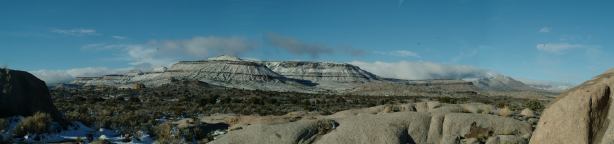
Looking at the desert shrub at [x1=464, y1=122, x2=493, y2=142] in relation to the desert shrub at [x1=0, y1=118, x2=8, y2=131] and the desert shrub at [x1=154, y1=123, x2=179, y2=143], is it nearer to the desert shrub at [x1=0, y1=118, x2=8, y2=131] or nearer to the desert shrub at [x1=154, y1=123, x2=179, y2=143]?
the desert shrub at [x1=154, y1=123, x2=179, y2=143]

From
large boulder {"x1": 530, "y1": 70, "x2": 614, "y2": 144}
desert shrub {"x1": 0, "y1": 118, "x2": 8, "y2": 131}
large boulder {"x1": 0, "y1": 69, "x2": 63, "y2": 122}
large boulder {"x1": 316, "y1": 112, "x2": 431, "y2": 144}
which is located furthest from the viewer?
large boulder {"x1": 0, "y1": 69, "x2": 63, "y2": 122}

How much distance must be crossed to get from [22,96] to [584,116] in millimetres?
22323

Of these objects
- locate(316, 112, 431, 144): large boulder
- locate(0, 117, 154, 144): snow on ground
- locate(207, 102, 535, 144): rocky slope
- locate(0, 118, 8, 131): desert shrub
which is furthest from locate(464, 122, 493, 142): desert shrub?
locate(0, 118, 8, 131): desert shrub

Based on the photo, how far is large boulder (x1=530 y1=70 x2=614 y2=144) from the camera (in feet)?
44.3

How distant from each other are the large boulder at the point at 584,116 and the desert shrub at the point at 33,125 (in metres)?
18.2

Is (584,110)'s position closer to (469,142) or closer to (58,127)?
(469,142)

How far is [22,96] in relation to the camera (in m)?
26.1

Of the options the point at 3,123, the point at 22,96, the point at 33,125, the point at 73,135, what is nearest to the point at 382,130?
the point at 73,135

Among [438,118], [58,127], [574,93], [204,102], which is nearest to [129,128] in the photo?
[58,127]

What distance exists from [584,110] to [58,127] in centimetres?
1973

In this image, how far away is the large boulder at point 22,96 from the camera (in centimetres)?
2511

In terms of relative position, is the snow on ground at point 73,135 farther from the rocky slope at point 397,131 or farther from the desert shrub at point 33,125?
the rocky slope at point 397,131

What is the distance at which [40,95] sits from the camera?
2720cm

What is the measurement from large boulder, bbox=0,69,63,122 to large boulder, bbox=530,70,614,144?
66.2 feet
